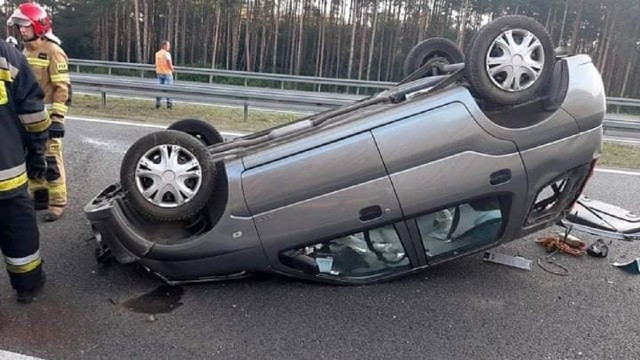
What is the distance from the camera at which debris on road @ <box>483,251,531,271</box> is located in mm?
3558

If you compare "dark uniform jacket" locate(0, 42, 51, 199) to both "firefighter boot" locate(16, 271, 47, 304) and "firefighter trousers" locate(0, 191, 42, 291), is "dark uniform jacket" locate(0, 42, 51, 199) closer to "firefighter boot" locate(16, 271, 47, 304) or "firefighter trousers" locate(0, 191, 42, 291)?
"firefighter trousers" locate(0, 191, 42, 291)

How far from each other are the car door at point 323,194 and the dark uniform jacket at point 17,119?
1235 mm

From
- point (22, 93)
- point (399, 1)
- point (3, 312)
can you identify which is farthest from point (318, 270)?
point (399, 1)

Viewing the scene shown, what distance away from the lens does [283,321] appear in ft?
9.44

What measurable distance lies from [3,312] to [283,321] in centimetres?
152

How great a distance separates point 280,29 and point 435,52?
30.9 m

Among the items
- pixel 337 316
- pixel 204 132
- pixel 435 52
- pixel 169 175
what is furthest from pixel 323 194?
pixel 435 52

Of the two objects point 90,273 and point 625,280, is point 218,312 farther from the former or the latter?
point 625,280

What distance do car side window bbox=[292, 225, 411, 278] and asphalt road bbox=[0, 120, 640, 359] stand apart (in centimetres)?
12

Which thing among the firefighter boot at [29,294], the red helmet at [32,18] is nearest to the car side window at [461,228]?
the firefighter boot at [29,294]

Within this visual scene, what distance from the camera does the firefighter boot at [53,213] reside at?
4.21 m

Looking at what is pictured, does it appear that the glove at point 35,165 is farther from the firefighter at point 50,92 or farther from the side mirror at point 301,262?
the side mirror at point 301,262

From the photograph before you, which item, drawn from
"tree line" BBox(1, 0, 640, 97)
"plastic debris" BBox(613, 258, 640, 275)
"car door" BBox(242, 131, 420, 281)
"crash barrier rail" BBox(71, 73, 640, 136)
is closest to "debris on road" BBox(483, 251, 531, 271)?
"plastic debris" BBox(613, 258, 640, 275)

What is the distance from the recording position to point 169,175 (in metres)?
3.01
